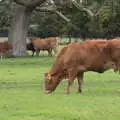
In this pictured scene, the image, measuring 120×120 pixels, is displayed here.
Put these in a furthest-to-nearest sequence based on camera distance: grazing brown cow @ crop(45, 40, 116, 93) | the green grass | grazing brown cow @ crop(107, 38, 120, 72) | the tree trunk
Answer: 1. the tree trunk
2. grazing brown cow @ crop(45, 40, 116, 93)
3. grazing brown cow @ crop(107, 38, 120, 72)
4. the green grass

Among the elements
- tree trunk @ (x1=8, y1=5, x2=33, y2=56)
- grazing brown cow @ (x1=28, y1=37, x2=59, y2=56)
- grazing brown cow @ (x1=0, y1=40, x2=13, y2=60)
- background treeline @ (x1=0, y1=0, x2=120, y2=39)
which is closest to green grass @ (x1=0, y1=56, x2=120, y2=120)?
grazing brown cow @ (x1=0, y1=40, x2=13, y2=60)

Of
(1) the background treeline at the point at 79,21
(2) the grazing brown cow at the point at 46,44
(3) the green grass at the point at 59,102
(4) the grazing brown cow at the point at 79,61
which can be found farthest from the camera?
(2) the grazing brown cow at the point at 46,44

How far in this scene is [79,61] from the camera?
51.3ft

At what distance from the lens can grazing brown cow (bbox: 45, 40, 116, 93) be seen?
15.3m

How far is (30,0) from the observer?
37750mm

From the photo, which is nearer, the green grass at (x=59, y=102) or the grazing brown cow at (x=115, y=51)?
the green grass at (x=59, y=102)

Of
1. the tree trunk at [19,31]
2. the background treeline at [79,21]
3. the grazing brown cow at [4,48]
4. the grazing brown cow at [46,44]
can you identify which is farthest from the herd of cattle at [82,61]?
the grazing brown cow at [46,44]

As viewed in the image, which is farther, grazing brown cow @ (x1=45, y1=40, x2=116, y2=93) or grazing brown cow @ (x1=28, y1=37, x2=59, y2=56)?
grazing brown cow @ (x1=28, y1=37, x2=59, y2=56)

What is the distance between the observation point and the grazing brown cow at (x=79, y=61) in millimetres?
15336

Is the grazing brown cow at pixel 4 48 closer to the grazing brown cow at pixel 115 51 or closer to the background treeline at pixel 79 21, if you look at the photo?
the background treeline at pixel 79 21

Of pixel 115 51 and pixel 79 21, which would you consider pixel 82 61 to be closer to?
pixel 115 51

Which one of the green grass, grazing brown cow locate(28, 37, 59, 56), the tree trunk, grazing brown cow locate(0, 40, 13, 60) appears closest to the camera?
the green grass

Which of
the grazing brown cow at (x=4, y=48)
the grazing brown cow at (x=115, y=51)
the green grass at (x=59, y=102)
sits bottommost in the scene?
the grazing brown cow at (x=4, y=48)

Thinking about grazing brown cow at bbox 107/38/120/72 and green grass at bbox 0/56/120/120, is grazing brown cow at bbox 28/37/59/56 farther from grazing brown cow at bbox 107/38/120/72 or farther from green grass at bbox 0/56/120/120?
grazing brown cow at bbox 107/38/120/72
